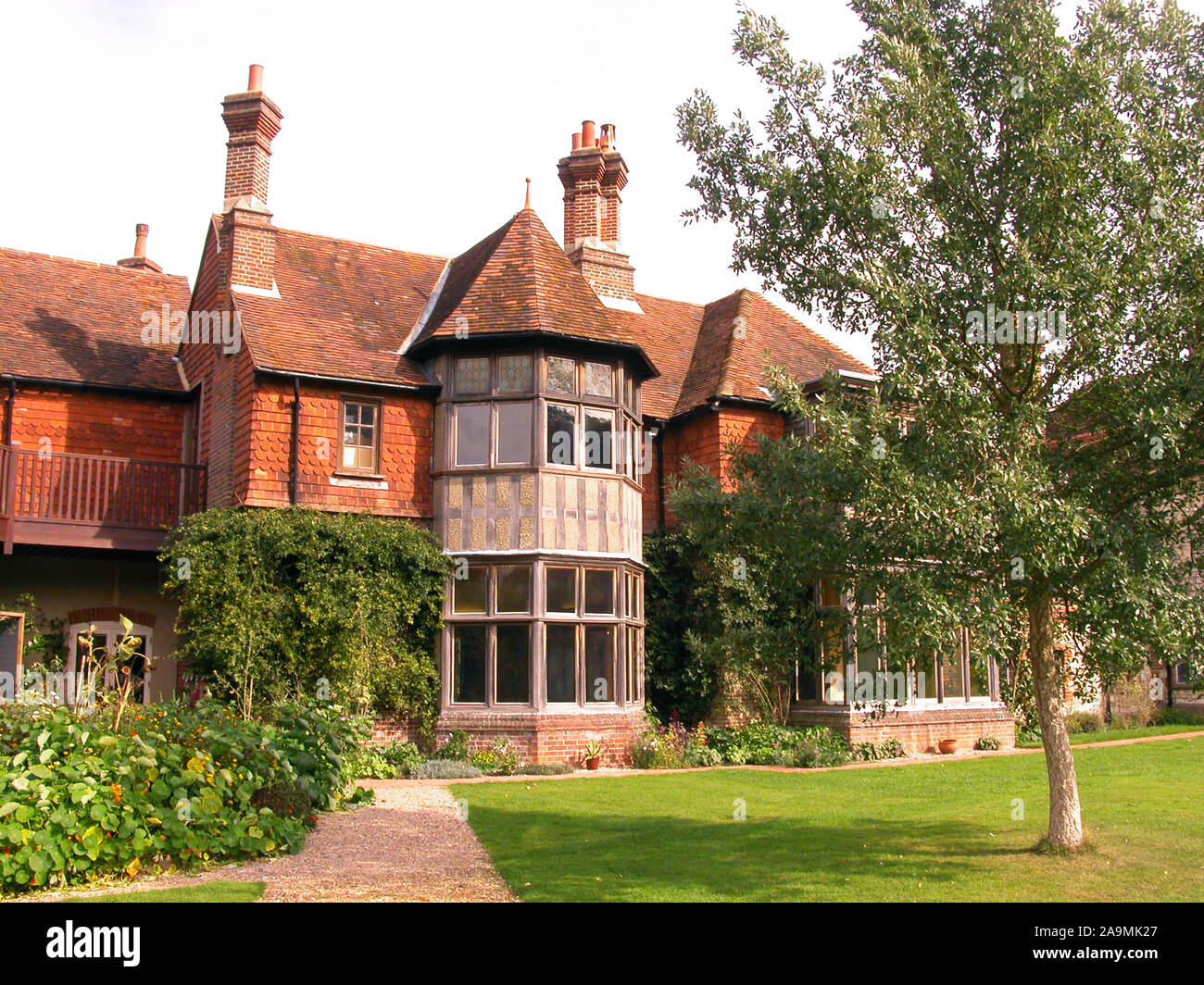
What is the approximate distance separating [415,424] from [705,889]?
11410 millimetres

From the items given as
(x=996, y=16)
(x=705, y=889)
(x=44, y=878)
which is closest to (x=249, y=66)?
(x=996, y=16)

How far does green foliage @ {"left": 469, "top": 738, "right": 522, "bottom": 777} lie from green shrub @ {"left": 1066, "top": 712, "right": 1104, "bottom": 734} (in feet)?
45.0

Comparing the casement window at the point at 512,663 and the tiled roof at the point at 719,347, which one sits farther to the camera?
the tiled roof at the point at 719,347

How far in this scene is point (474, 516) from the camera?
698 inches

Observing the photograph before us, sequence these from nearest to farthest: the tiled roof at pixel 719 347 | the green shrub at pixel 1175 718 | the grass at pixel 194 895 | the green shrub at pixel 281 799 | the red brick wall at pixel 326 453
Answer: the grass at pixel 194 895 < the green shrub at pixel 281 799 < the red brick wall at pixel 326 453 < the tiled roof at pixel 719 347 < the green shrub at pixel 1175 718

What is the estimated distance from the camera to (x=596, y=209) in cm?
2302

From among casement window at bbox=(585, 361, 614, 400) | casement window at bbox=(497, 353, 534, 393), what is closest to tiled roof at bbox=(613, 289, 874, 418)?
casement window at bbox=(585, 361, 614, 400)

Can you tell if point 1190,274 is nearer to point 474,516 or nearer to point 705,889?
point 705,889

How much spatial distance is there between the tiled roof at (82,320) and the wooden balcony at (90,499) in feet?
5.77

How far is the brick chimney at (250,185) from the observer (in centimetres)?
1892

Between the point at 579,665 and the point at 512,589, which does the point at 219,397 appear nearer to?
the point at 512,589

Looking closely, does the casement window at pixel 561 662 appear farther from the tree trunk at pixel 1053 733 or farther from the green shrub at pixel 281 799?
the tree trunk at pixel 1053 733

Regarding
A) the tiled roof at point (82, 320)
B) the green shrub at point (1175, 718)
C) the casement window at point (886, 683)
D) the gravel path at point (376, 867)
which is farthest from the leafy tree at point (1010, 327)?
the green shrub at point (1175, 718)

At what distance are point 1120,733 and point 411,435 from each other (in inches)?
635
